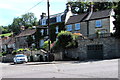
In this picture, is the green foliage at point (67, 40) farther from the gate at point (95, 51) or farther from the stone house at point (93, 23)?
the stone house at point (93, 23)

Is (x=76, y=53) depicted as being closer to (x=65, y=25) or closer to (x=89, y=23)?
(x=89, y=23)

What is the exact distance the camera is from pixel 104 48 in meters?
28.3

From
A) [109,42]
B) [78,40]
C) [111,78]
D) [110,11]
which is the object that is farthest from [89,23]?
[111,78]

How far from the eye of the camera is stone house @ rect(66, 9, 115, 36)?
38469mm

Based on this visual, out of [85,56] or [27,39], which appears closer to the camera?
[85,56]

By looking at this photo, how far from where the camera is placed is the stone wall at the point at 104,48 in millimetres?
27266

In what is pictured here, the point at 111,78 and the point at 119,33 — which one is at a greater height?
the point at 119,33

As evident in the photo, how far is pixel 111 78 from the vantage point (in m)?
9.43

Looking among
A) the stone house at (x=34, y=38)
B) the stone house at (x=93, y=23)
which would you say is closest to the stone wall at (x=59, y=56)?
the stone house at (x=93, y=23)

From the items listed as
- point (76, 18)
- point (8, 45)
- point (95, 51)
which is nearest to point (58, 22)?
point (76, 18)

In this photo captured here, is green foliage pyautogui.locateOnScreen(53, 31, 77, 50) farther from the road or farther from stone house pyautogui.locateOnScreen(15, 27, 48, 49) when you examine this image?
stone house pyautogui.locateOnScreen(15, 27, 48, 49)

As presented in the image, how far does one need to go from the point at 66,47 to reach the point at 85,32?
457 inches

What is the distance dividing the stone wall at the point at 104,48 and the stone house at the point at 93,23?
21.6 ft

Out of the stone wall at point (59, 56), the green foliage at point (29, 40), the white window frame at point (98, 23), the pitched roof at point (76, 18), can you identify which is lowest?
the stone wall at point (59, 56)
